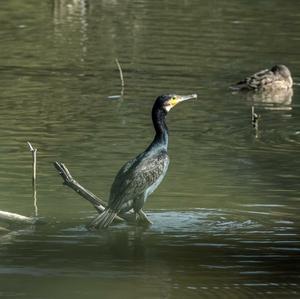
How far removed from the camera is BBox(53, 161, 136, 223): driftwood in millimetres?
13211

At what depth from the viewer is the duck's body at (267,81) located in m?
23.5

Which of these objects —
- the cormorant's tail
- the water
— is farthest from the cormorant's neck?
the cormorant's tail

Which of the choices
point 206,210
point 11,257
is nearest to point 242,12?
point 206,210

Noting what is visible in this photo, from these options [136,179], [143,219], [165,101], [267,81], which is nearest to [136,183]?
[136,179]

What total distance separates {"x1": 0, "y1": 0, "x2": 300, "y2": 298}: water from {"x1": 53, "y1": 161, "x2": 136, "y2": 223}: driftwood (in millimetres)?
165

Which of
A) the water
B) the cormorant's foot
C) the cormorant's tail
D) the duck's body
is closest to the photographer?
the water

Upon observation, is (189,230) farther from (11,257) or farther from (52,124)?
(52,124)

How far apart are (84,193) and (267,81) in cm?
1093

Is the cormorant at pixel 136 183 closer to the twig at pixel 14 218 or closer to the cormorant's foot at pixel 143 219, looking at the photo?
the cormorant's foot at pixel 143 219

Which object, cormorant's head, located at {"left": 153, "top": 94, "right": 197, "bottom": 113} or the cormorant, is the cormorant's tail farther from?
cormorant's head, located at {"left": 153, "top": 94, "right": 197, "bottom": 113}

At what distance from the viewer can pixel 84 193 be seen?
1331 cm

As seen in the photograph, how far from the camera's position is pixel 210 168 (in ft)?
55.9

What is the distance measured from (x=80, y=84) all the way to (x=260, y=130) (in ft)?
Answer: 16.6

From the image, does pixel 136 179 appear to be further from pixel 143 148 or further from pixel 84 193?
pixel 143 148
